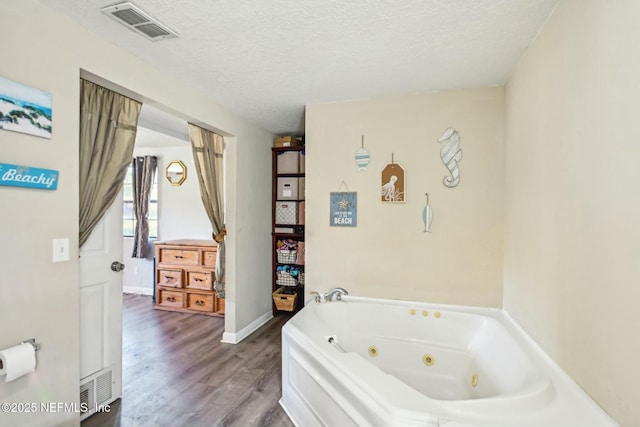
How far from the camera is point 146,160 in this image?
4.77m

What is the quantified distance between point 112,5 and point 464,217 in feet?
8.85

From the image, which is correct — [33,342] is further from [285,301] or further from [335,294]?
[285,301]

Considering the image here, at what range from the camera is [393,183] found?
2703mm

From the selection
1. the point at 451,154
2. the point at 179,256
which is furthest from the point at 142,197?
the point at 451,154

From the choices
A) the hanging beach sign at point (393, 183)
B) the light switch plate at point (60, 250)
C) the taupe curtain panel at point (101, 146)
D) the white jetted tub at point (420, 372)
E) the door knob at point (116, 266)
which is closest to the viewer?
the white jetted tub at point (420, 372)

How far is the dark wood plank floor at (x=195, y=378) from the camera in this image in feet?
6.38

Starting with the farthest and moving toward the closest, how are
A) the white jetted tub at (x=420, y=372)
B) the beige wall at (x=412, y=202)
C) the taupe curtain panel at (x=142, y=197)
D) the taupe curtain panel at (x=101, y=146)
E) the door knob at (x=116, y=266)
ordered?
the taupe curtain panel at (x=142, y=197) < the beige wall at (x=412, y=202) < the door knob at (x=116, y=266) < the taupe curtain panel at (x=101, y=146) < the white jetted tub at (x=420, y=372)

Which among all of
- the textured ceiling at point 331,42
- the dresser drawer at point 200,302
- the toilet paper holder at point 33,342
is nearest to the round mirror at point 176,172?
the dresser drawer at point 200,302

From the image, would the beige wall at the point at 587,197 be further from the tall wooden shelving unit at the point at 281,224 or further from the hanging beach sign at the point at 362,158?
the tall wooden shelving unit at the point at 281,224

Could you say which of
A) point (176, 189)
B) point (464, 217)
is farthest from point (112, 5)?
point (176, 189)

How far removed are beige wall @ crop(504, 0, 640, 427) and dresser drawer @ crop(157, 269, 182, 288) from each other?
3.85 m

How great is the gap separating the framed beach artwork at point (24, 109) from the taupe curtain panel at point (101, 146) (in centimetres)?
29

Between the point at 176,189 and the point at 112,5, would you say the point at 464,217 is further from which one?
the point at 176,189

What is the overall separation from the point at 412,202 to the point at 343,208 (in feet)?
2.05
